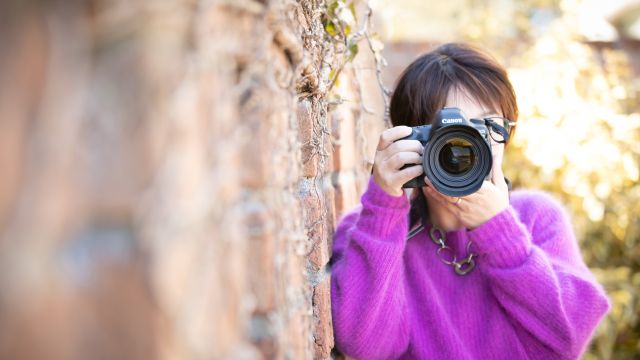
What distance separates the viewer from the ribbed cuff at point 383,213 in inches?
40.3

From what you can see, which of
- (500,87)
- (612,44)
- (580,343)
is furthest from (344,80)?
(612,44)

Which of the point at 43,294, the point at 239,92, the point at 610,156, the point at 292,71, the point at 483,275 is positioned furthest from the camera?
the point at 610,156

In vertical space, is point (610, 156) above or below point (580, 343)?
above

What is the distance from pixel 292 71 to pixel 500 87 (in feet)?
2.04

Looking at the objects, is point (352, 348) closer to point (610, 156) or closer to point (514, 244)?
point (514, 244)

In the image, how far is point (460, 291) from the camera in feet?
3.86

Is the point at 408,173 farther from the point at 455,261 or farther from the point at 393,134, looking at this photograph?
the point at 455,261

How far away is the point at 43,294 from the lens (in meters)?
0.39

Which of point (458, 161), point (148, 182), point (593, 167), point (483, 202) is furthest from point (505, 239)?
point (593, 167)

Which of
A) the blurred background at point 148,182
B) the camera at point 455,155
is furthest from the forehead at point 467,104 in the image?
the blurred background at point 148,182

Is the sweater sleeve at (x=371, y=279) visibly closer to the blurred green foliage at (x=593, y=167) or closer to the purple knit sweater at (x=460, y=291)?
the purple knit sweater at (x=460, y=291)

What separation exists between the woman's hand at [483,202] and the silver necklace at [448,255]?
3.6 inches

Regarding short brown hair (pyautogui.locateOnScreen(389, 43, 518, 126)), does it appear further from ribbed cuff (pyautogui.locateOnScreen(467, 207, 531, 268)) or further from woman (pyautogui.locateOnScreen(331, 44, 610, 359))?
ribbed cuff (pyautogui.locateOnScreen(467, 207, 531, 268))

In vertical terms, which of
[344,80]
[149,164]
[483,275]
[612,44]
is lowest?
[483,275]
